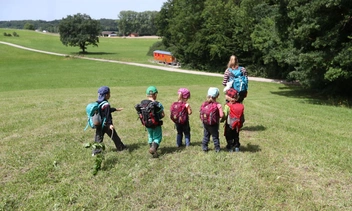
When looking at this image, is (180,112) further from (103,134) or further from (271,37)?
(271,37)

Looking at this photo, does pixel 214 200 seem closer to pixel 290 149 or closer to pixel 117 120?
pixel 290 149

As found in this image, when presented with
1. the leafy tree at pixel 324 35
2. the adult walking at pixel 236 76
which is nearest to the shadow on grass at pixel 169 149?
the adult walking at pixel 236 76

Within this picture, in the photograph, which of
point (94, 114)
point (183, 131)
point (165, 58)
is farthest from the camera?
point (165, 58)

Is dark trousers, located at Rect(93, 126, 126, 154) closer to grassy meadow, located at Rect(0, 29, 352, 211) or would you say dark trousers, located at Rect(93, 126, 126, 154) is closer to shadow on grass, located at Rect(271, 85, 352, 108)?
grassy meadow, located at Rect(0, 29, 352, 211)

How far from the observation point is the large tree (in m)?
64.2

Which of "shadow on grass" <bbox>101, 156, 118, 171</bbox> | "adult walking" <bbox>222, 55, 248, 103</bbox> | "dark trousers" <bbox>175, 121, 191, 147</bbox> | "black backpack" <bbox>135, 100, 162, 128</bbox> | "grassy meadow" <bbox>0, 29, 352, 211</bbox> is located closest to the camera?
"grassy meadow" <bbox>0, 29, 352, 211</bbox>

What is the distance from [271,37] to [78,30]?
170 feet

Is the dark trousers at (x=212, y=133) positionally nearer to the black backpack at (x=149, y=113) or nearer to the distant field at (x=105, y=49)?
the black backpack at (x=149, y=113)

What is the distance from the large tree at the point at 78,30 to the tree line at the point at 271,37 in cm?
1864

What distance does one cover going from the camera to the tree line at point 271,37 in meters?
15.1

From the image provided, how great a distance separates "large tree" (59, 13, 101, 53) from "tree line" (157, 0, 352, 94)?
734 inches

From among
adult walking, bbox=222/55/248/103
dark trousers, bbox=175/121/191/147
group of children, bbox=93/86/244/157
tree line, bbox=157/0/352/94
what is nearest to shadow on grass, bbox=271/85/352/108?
tree line, bbox=157/0/352/94

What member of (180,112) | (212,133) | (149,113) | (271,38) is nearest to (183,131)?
(180,112)

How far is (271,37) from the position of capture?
22.2 meters
